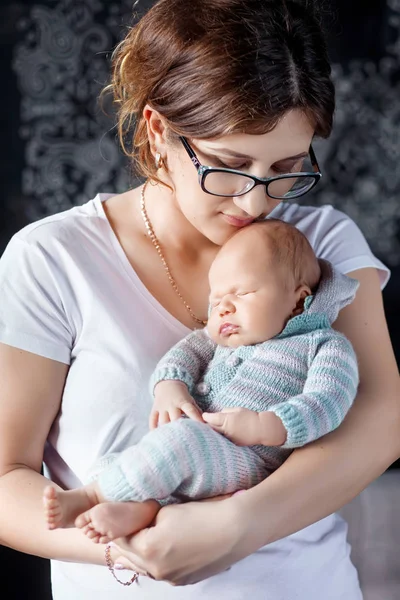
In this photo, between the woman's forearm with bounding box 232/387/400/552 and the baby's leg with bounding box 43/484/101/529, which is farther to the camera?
the woman's forearm with bounding box 232/387/400/552

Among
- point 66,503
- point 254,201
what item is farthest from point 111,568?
point 254,201

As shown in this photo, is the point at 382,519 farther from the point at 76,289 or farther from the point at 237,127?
the point at 237,127

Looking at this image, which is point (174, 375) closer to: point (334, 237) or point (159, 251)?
point (159, 251)

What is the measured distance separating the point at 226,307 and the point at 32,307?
405 mm

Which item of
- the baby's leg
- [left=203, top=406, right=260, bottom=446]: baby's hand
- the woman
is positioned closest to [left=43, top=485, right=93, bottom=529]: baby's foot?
the baby's leg

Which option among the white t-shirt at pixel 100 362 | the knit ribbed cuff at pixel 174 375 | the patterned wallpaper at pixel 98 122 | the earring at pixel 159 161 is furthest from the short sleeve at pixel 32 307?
the patterned wallpaper at pixel 98 122

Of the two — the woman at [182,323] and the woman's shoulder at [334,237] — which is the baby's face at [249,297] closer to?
the woman at [182,323]

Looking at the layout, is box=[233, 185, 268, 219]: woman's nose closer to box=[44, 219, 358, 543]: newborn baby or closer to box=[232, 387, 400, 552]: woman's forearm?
box=[44, 219, 358, 543]: newborn baby

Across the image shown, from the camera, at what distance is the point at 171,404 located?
150cm

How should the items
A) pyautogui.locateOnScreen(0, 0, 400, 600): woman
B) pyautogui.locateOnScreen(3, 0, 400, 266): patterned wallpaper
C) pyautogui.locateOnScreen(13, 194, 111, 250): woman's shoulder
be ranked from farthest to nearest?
pyautogui.locateOnScreen(3, 0, 400, 266): patterned wallpaper
pyautogui.locateOnScreen(13, 194, 111, 250): woman's shoulder
pyautogui.locateOnScreen(0, 0, 400, 600): woman

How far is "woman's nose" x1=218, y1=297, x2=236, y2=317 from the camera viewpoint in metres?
1.58

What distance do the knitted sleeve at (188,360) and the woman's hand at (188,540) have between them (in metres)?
0.28

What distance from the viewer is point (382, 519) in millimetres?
2439

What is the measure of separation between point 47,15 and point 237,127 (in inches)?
53.0
